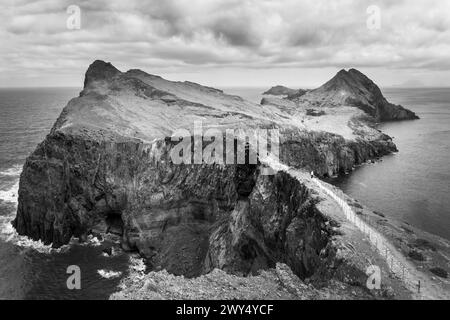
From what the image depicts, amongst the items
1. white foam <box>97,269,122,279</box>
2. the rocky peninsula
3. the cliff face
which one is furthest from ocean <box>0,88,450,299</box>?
the cliff face

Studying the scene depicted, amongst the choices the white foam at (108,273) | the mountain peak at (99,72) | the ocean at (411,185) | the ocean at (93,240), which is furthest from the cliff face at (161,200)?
the mountain peak at (99,72)

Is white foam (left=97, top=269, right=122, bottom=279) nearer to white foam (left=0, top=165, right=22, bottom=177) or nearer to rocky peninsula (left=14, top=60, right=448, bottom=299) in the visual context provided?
rocky peninsula (left=14, top=60, right=448, bottom=299)

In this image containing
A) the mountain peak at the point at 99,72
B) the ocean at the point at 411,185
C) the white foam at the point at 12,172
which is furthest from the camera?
the mountain peak at the point at 99,72

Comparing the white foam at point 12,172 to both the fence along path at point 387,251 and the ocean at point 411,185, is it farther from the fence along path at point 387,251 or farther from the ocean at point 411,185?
the fence along path at point 387,251

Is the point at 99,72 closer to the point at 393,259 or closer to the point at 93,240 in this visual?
the point at 93,240
